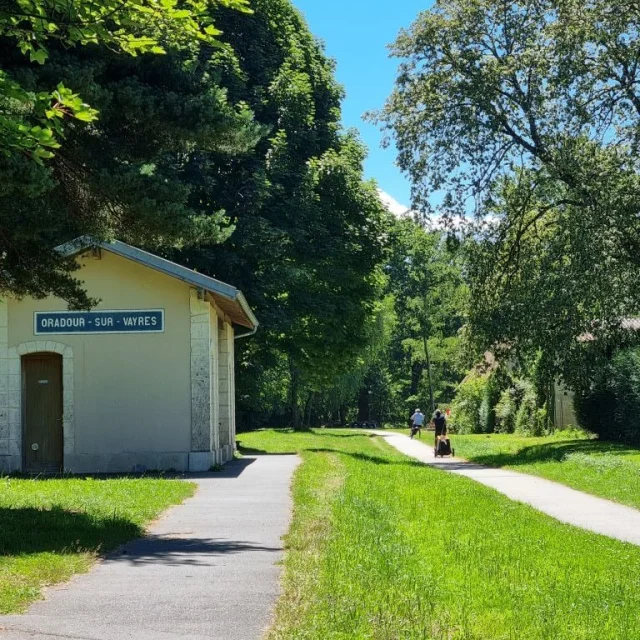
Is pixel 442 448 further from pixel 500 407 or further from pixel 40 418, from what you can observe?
pixel 500 407

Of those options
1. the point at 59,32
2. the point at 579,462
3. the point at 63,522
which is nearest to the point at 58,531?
the point at 63,522

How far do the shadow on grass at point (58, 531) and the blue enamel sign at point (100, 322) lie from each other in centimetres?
875

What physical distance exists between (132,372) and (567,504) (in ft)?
31.8

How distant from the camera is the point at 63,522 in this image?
11.1 m

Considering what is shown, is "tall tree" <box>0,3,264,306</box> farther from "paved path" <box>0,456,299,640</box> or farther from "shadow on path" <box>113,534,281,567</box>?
"shadow on path" <box>113,534,281,567</box>

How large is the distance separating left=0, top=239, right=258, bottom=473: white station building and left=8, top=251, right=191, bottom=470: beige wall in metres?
0.02

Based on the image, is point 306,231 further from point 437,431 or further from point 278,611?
point 278,611

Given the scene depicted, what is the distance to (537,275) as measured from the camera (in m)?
26.4

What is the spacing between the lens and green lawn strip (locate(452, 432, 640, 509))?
701 inches

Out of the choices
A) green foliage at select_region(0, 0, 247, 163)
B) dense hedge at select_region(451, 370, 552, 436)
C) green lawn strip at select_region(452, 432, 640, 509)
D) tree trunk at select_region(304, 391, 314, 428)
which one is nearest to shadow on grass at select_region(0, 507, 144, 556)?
green foliage at select_region(0, 0, 247, 163)

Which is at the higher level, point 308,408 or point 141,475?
point 308,408

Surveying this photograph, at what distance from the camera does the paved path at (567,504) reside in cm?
1288

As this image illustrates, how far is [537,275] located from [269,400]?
149 ft

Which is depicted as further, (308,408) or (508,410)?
(308,408)
